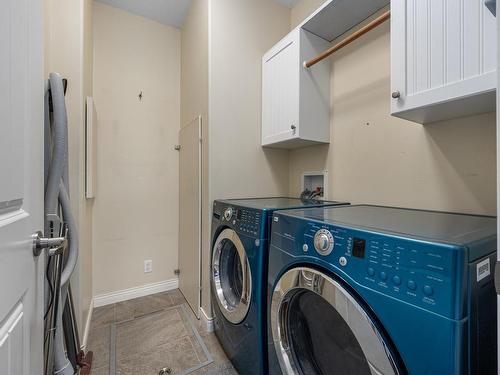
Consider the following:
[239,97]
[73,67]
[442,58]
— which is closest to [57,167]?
[73,67]

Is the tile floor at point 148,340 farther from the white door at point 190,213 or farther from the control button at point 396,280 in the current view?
Result: the control button at point 396,280

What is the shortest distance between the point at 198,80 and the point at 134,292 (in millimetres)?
2107

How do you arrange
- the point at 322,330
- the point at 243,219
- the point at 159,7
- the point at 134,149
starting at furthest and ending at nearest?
the point at 134,149 < the point at 159,7 < the point at 243,219 < the point at 322,330

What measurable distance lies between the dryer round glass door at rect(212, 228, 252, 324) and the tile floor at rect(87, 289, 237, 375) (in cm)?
37

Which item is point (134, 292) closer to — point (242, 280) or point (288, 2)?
point (242, 280)

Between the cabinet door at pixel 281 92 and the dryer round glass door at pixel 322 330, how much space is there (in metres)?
1.08

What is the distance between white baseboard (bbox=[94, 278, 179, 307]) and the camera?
217cm

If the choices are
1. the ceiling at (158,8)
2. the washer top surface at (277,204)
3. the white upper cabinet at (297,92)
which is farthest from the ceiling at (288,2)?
the washer top surface at (277,204)

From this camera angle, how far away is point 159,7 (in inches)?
86.3

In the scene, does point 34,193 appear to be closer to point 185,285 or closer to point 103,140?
point 103,140

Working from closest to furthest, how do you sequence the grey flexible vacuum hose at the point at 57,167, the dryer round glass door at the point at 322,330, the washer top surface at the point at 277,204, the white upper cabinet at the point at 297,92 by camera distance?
1. the dryer round glass door at the point at 322,330
2. the grey flexible vacuum hose at the point at 57,167
3. the washer top surface at the point at 277,204
4. the white upper cabinet at the point at 297,92

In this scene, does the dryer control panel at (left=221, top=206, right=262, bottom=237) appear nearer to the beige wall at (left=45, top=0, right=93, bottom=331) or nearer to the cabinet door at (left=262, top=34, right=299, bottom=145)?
the cabinet door at (left=262, top=34, right=299, bottom=145)

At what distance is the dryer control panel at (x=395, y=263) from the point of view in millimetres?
522

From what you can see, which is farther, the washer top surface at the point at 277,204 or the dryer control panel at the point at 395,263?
the washer top surface at the point at 277,204
